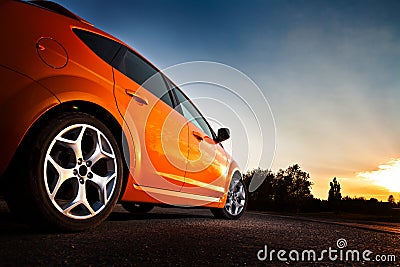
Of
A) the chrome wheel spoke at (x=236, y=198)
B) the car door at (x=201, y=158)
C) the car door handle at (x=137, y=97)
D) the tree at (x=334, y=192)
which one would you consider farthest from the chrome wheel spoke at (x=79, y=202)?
the tree at (x=334, y=192)

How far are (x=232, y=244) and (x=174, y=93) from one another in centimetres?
219

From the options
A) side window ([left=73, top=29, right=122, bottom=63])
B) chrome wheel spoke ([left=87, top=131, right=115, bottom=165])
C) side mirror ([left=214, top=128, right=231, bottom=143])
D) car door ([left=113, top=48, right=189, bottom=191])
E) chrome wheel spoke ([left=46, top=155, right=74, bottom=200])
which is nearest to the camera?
chrome wheel spoke ([left=46, top=155, right=74, bottom=200])

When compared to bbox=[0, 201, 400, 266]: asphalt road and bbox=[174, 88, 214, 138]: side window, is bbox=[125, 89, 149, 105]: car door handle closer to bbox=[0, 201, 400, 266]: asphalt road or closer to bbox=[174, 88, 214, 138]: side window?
bbox=[174, 88, 214, 138]: side window

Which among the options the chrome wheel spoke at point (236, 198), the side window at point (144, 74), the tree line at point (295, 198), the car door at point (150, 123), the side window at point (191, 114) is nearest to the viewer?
the car door at point (150, 123)

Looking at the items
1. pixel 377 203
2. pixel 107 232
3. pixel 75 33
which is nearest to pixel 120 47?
pixel 75 33

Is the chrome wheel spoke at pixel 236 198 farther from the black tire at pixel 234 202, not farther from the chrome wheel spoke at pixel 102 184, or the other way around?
the chrome wheel spoke at pixel 102 184

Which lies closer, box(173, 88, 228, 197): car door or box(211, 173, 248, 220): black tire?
box(173, 88, 228, 197): car door

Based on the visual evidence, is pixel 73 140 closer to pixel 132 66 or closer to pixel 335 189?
pixel 132 66

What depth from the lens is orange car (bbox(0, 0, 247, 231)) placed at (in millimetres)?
2129

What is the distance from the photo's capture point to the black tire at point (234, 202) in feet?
17.6

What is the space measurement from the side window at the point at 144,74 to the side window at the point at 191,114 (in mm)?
333

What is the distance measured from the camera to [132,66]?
3332 mm

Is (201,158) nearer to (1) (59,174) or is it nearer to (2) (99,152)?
(2) (99,152)

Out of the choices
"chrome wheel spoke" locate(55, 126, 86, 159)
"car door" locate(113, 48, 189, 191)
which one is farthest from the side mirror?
"chrome wheel spoke" locate(55, 126, 86, 159)
